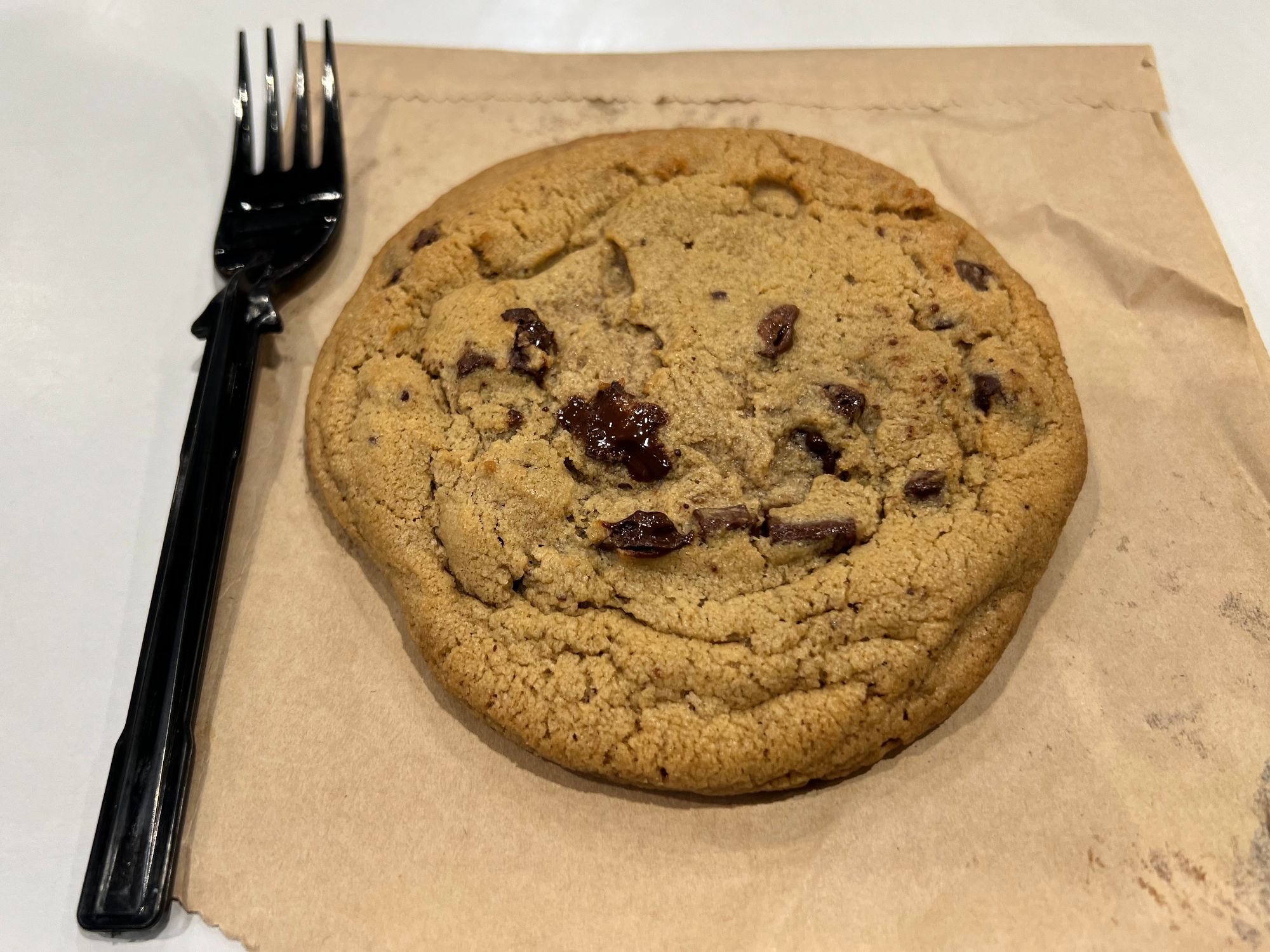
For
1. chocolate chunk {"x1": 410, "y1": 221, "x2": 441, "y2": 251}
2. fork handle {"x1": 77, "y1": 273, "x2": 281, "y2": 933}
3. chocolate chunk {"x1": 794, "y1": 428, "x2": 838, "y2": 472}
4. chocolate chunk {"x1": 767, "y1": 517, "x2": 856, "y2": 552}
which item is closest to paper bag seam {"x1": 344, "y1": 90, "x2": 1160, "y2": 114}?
chocolate chunk {"x1": 410, "y1": 221, "x2": 441, "y2": 251}

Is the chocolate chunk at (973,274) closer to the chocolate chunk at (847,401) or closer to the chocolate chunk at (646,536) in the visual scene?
the chocolate chunk at (847,401)

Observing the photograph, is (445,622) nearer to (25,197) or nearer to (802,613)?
(802,613)

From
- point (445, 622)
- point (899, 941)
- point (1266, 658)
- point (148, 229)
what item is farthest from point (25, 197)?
point (1266, 658)

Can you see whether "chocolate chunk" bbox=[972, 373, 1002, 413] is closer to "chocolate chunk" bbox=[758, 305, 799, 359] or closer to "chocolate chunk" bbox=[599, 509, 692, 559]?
"chocolate chunk" bbox=[758, 305, 799, 359]

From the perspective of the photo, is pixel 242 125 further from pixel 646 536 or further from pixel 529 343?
pixel 646 536

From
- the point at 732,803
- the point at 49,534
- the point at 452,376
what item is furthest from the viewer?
the point at 49,534

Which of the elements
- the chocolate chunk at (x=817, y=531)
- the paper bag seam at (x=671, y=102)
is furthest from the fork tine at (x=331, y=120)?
the chocolate chunk at (x=817, y=531)

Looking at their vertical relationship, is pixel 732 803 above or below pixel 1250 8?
below
